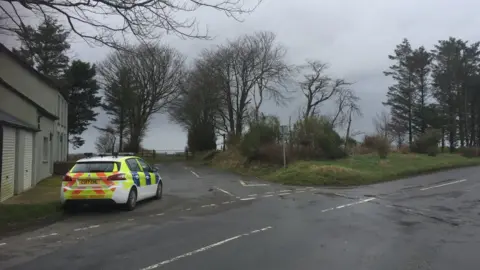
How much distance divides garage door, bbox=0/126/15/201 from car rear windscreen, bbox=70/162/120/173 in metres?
3.11

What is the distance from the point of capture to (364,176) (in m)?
23.7

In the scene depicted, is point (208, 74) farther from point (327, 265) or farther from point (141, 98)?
point (327, 265)

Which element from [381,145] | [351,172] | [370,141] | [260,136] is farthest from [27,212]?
[370,141]

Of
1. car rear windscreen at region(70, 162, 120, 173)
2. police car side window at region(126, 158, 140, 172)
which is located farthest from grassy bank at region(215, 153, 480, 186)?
car rear windscreen at region(70, 162, 120, 173)

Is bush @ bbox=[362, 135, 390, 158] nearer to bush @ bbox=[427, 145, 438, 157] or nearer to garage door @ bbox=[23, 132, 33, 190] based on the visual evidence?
bush @ bbox=[427, 145, 438, 157]

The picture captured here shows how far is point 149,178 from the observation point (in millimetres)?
15656

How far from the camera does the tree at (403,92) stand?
63.4 meters

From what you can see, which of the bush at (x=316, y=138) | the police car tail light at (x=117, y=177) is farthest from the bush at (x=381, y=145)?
the police car tail light at (x=117, y=177)

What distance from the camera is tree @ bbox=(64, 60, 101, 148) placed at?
178ft

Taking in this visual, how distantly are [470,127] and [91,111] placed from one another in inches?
1930

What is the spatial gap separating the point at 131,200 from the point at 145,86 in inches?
1729

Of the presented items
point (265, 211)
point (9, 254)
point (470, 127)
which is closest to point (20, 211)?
point (9, 254)

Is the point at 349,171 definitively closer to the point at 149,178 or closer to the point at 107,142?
the point at 149,178

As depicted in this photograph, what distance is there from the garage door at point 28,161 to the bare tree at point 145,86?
113 feet
